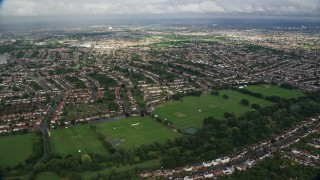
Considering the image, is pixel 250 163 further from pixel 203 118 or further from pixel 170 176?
pixel 203 118

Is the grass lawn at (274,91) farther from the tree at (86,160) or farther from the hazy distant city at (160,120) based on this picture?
the tree at (86,160)

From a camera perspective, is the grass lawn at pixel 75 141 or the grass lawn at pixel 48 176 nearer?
the grass lawn at pixel 48 176

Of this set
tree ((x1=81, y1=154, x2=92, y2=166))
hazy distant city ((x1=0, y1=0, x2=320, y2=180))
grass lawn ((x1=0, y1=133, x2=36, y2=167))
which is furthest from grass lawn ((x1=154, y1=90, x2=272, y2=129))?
grass lawn ((x1=0, y1=133, x2=36, y2=167))

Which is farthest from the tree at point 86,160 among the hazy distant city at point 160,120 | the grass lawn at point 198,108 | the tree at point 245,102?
the tree at point 245,102

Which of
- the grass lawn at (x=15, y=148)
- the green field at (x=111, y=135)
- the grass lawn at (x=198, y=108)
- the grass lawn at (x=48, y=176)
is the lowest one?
the grass lawn at (x=48, y=176)

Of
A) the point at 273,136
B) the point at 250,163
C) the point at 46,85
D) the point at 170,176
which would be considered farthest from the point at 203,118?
the point at 46,85

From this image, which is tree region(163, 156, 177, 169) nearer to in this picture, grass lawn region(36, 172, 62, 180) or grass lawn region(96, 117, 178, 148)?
grass lawn region(96, 117, 178, 148)

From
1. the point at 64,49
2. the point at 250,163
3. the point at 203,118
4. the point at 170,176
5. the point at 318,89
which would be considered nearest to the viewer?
the point at 170,176
